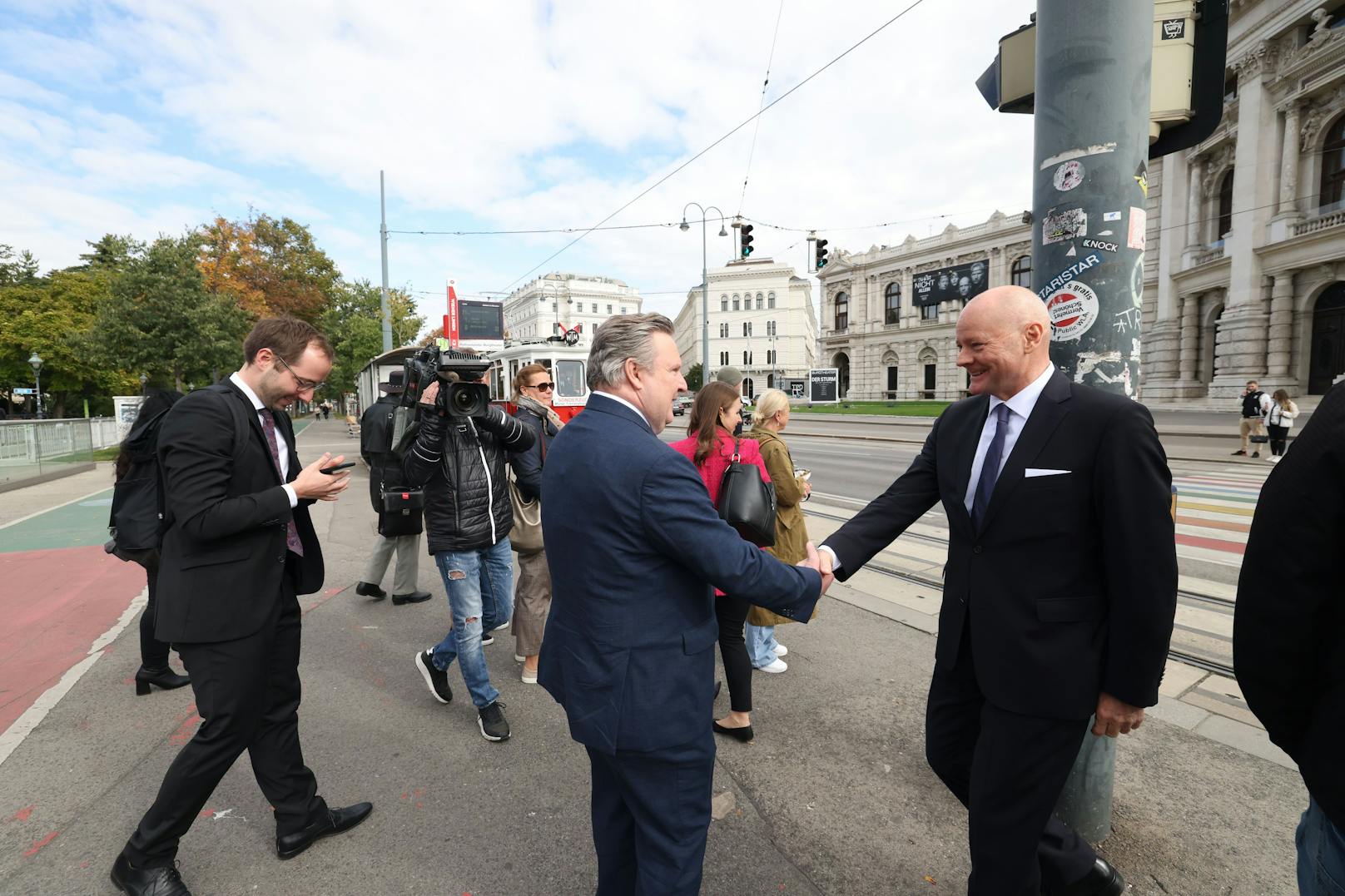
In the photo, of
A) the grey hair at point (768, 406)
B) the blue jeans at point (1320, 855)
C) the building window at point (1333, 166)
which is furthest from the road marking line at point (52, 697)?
the building window at point (1333, 166)

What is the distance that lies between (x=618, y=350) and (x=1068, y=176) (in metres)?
1.92

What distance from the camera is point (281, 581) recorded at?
2.68m

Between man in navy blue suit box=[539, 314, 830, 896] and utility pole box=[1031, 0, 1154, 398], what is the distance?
1.50 meters

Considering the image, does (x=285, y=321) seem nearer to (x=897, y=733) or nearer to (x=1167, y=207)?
(x=897, y=733)

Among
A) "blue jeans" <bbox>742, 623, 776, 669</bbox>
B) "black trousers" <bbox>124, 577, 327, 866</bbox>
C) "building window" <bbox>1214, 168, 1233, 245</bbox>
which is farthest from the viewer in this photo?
"building window" <bbox>1214, 168, 1233, 245</bbox>

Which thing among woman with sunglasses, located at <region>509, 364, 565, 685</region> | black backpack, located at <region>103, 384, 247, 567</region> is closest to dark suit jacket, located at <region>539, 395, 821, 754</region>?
woman with sunglasses, located at <region>509, 364, 565, 685</region>

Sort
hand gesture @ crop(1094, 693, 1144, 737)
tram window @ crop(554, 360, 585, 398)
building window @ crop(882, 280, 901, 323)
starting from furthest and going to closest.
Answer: building window @ crop(882, 280, 901, 323) < tram window @ crop(554, 360, 585, 398) < hand gesture @ crop(1094, 693, 1144, 737)

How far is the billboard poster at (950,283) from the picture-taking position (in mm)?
55031

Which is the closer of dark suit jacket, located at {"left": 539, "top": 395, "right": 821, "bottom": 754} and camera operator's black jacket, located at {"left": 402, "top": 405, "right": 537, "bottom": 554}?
dark suit jacket, located at {"left": 539, "top": 395, "right": 821, "bottom": 754}

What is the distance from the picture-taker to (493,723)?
11.8 feet

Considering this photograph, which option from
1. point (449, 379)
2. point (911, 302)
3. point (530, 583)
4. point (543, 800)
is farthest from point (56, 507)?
point (911, 302)

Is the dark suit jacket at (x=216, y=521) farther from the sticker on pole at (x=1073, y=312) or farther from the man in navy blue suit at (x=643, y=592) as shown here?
the sticker on pole at (x=1073, y=312)

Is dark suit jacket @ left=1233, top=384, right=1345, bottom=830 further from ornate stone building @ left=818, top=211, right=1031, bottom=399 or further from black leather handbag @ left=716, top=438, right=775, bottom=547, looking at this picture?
ornate stone building @ left=818, top=211, right=1031, bottom=399

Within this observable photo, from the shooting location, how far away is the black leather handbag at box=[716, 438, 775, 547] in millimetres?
2422
